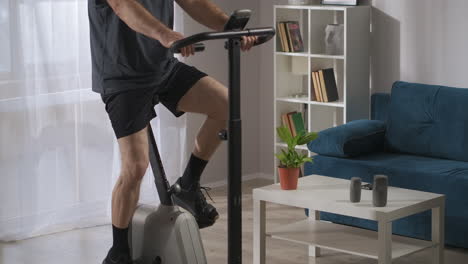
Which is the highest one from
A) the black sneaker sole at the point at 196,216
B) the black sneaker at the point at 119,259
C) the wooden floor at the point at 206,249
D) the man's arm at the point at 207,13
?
the man's arm at the point at 207,13

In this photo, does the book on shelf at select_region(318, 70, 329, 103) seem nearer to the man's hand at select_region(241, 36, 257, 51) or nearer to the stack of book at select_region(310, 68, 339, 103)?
the stack of book at select_region(310, 68, 339, 103)

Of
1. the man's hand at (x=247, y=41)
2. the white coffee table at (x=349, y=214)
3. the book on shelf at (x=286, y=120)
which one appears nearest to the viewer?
the man's hand at (x=247, y=41)

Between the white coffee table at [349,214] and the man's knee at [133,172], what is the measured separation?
71 cm

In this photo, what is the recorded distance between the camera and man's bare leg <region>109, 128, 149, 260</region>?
361 cm

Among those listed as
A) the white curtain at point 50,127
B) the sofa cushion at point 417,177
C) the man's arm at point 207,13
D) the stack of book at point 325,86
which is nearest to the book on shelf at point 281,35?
the stack of book at point 325,86

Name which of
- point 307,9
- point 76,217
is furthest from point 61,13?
point 307,9

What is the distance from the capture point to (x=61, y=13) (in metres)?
4.99

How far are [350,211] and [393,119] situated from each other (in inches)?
55.7

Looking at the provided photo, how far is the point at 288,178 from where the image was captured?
4156 mm

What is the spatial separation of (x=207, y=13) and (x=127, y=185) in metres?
0.77

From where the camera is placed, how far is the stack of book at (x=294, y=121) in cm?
586

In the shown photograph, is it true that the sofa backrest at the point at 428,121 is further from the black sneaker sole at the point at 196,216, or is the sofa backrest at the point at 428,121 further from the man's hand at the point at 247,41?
the man's hand at the point at 247,41

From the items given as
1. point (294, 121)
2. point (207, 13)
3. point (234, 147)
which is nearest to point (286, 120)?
point (294, 121)

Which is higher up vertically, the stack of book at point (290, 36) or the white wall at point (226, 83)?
the stack of book at point (290, 36)
